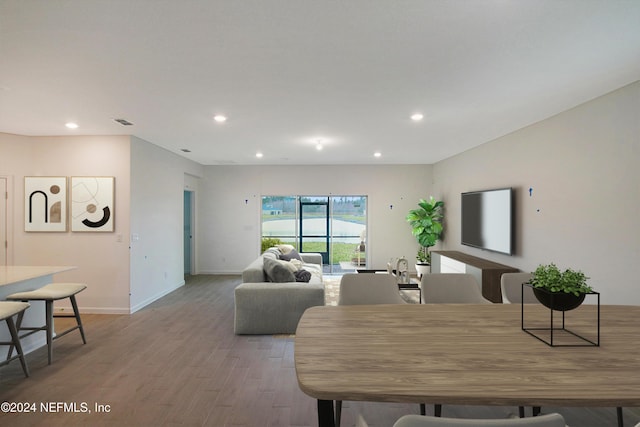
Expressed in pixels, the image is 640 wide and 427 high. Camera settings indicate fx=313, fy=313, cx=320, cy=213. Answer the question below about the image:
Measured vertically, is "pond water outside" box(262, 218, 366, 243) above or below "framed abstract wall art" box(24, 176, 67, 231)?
below

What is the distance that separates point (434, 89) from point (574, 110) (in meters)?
1.71

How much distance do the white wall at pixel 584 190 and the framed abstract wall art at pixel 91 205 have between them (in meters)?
5.77

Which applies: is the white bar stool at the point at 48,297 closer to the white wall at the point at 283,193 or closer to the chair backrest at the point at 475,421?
the chair backrest at the point at 475,421

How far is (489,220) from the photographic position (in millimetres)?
4867

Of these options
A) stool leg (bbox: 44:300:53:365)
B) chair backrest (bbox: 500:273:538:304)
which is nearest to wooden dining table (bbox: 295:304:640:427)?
chair backrest (bbox: 500:273:538:304)

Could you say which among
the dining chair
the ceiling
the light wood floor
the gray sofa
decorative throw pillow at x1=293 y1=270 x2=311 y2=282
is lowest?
the light wood floor

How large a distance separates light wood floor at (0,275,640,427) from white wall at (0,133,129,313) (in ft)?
1.98

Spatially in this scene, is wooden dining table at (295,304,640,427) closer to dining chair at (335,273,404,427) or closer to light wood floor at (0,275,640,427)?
light wood floor at (0,275,640,427)

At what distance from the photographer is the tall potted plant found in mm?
6734

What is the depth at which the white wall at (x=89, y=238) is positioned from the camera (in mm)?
4590

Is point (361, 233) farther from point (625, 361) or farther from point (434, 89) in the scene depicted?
point (625, 361)

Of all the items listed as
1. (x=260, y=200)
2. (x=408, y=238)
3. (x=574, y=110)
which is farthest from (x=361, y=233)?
(x=574, y=110)

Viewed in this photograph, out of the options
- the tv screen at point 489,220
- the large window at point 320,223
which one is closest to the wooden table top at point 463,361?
the tv screen at point 489,220

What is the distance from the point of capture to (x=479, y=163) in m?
5.38
